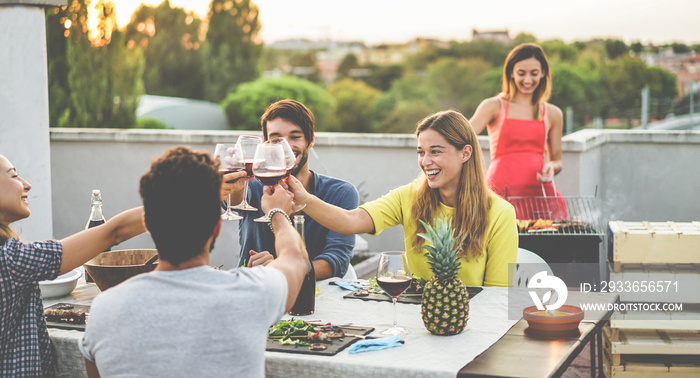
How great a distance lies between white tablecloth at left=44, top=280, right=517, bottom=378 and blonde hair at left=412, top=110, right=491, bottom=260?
239 millimetres

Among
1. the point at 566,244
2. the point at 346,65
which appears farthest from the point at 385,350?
the point at 346,65

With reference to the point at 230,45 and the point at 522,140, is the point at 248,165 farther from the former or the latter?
the point at 230,45

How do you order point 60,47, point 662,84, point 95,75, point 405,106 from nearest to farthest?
point 60,47
point 95,75
point 662,84
point 405,106

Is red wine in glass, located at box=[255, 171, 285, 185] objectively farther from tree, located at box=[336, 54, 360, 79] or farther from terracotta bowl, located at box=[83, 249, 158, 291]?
tree, located at box=[336, 54, 360, 79]

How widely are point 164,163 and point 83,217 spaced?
19.8 feet

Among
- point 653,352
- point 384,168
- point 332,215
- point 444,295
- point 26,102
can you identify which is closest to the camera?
point 444,295

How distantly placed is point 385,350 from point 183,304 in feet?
2.41

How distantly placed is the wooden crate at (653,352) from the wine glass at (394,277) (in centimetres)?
141

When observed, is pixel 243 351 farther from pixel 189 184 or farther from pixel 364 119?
pixel 364 119

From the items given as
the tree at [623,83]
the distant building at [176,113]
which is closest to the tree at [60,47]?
the distant building at [176,113]

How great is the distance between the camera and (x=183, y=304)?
5.32 feet

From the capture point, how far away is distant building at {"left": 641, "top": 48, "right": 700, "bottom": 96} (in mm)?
23969

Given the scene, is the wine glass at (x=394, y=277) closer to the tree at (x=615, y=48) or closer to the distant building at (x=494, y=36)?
the tree at (x=615, y=48)

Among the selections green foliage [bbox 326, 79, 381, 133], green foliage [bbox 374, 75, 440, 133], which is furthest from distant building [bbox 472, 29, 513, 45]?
green foliage [bbox 326, 79, 381, 133]
